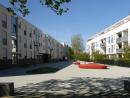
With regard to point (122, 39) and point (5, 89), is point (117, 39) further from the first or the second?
point (5, 89)

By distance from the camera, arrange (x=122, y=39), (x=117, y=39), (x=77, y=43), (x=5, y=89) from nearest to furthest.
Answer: (x=5, y=89) < (x=122, y=39) < (x=117, y=39) < (x=77, y=43)

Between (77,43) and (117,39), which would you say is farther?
(77,43)

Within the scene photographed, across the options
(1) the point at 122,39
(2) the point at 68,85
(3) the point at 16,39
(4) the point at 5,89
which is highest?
(1) the point at 122,39

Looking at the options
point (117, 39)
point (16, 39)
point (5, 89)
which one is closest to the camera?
point (5, 89)

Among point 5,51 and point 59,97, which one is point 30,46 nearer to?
point 5,51

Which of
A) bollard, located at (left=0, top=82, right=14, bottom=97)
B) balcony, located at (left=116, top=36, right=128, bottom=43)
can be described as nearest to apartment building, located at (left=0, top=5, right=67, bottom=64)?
balcony, located at (left=116, top=36, right=128, bottom=43)

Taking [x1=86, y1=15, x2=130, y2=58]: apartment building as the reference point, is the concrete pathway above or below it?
below

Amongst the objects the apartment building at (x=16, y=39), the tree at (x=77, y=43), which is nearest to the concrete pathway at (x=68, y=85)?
the apartment building at (x=16, y=39)

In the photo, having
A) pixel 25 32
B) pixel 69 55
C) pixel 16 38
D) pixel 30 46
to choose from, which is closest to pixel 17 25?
pixel 16 38

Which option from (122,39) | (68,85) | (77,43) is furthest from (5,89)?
(77,43)

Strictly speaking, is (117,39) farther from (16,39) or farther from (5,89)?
(5,89)

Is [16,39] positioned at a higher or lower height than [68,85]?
higher

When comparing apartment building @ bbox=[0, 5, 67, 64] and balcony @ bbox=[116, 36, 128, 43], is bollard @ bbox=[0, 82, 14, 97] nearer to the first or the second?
apartment building @ bbox=[0, 5, 67, 64]

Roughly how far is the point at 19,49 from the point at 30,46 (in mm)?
13501
